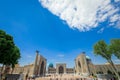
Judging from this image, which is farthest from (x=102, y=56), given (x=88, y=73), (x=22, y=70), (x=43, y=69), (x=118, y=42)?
(x=22, y=70)

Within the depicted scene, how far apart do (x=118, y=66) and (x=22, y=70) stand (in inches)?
1652

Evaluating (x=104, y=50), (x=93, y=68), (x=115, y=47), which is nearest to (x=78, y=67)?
(x=93, y=68)

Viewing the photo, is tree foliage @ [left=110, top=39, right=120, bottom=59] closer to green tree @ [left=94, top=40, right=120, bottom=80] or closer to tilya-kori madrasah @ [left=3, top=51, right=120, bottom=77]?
green tree @ [left=94, top=40, right=120, bottom=80]

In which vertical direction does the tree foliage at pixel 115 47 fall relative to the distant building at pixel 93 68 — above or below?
above

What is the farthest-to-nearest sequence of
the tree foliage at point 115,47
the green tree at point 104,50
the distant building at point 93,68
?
the distant building at point 93,68
the green tree at point 104,50
the tree foliage at point 115,47

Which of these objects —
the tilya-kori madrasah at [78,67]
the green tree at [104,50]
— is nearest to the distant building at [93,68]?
the tilya-kori madrasah at [78,67]

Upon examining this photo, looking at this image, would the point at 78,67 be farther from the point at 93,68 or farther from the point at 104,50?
the point at 104,50

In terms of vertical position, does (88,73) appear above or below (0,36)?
below

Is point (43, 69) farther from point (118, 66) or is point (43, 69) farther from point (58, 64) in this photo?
point (118, 66)

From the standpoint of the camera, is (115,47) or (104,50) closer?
(115,47)

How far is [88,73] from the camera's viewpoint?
55.5 meters

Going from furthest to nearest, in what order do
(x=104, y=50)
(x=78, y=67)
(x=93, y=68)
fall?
(x=78, y=67), (x=93, y=68), (x=104, y=50)

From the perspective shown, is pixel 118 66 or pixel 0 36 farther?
pixel 118 66

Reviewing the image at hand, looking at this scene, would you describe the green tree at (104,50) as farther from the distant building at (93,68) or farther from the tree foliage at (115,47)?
the distant building at (93,68)
